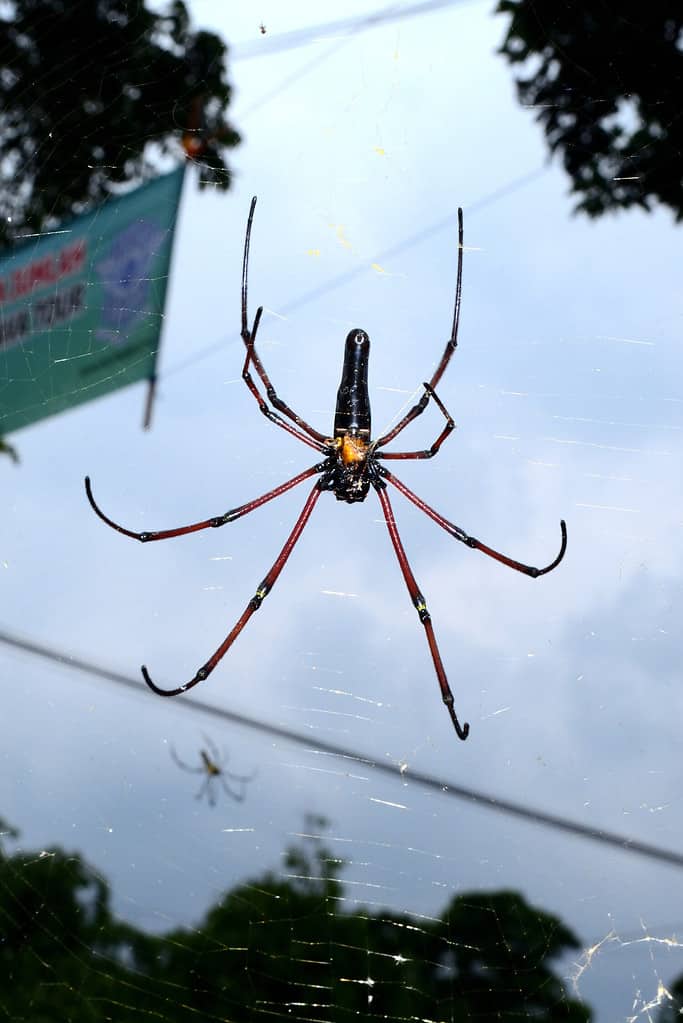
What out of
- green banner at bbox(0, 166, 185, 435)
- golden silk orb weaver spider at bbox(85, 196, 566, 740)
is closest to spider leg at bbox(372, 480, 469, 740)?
golden silk orb weaver spider at bbox(85, 196, 566, 740)

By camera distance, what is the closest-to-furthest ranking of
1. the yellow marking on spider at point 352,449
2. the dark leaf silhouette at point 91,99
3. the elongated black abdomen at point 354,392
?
the elongated black abdomen at point 354,392, the yellow marking on spider at point 352,449, the dark leaf silhouette at point 91,99

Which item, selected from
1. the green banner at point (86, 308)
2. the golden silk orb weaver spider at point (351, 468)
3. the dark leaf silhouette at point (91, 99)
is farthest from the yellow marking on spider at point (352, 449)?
the dark leaf silhouette at point (91, 99)

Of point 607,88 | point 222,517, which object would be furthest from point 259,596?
point 607,88

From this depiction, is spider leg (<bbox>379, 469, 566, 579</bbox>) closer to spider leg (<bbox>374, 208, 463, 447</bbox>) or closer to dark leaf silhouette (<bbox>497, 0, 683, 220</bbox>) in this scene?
spider leg (<bbox>374, 208, 463, 447</bbox>)

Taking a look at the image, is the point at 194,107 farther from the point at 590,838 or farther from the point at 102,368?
the point at 590,838

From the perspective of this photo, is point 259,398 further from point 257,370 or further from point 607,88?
point 607,88

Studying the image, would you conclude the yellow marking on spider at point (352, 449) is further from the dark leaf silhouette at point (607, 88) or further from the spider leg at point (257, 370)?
the dark leaf silhouette at point (607, 88)

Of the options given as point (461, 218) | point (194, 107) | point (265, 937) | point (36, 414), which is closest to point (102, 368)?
point (36, 414)
